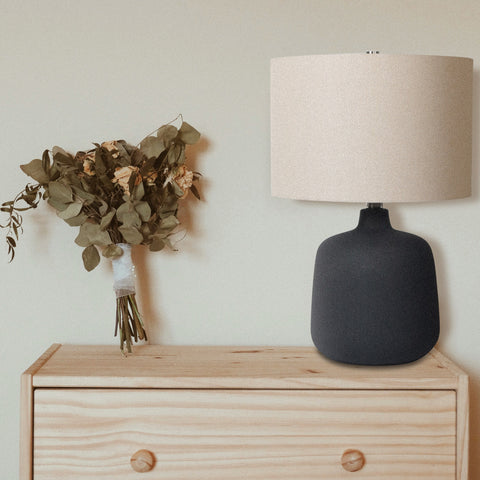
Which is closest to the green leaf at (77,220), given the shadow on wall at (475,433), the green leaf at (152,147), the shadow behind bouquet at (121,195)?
the shadow behind bouquet at (121,195)

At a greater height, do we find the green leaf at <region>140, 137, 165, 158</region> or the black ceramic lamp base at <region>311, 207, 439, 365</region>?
the green leaf at <region>140, 137, 165, 158</region>

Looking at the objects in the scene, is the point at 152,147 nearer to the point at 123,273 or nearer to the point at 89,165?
the point at 89,165

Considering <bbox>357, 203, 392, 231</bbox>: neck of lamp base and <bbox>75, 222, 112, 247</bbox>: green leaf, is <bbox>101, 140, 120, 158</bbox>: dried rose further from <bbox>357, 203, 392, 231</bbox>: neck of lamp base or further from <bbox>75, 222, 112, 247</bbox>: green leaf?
<bbox>357, 203, 392, 231</bbox>: neck of lamp base

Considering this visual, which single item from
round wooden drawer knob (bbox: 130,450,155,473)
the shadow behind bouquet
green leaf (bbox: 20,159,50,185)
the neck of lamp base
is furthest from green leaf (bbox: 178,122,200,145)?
round wooden drawer knob (bbox: 130,450,155,473)

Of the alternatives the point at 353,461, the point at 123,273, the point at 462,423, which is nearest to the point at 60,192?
the point at 123,273

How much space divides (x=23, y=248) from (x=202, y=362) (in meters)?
0.57

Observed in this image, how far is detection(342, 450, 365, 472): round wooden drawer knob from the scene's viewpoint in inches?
61.9

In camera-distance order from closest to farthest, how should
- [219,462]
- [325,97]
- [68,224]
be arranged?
[325,97] < [219,462] < [68,224]

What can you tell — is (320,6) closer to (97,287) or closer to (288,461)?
(97,287)

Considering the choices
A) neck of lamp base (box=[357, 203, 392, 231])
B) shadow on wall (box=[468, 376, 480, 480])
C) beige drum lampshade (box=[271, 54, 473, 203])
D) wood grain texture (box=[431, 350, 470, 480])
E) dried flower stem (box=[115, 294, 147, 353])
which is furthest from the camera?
shadow on wall (box=[468, 376, 480, 480])

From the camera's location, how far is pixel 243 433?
1.59m

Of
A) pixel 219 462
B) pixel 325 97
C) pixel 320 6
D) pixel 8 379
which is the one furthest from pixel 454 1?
pixel 8 379

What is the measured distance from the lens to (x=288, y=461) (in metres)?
1.59

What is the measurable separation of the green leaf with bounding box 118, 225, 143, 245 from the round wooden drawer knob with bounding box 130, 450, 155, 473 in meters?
0.47
